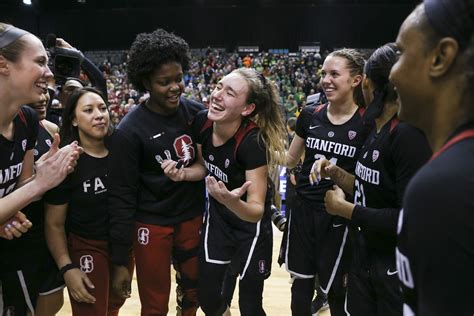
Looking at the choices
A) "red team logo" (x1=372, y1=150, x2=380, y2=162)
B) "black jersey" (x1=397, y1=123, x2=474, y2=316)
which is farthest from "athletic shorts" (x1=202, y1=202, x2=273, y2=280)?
"black jersey" (x1=397, y1=123, x2=474, y2=316)

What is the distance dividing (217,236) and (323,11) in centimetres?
2023

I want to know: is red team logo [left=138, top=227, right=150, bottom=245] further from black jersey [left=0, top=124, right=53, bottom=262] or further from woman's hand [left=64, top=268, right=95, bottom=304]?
black jersey [left=0, top=124, right=53, bottom=262]

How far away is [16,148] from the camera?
234 centimetres

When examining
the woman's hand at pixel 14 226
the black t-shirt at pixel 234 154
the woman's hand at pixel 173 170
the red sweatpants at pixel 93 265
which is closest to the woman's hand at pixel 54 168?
the woman's hand at pixel 14 226

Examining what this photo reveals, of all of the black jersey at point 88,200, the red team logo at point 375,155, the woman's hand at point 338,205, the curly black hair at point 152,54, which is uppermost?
the curly black hair at point 152,54

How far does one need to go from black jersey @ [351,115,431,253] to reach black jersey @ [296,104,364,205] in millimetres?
593

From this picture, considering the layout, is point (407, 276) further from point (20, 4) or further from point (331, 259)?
point (20, 4)

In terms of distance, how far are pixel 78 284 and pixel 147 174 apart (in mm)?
724

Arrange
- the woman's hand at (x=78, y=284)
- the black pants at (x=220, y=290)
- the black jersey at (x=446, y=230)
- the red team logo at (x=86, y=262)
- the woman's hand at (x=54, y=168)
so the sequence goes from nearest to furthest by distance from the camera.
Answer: the black jersey at (x=446, y=230)
the woman's hand at (x=54, y=168)
the woman's hand at (x=78, y=284)
the red team logo at (x=86, y=262)
the black pants at (x=220, y=290)

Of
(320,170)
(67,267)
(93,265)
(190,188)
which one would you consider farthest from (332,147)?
(67,267)

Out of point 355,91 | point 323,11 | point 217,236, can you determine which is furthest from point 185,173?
point 323,11

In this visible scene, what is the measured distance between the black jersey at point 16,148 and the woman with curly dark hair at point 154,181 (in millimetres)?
452

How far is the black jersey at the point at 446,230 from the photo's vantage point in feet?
2.87

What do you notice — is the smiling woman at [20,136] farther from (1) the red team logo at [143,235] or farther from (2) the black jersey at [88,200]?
(1) the red team logo at [143,235]
